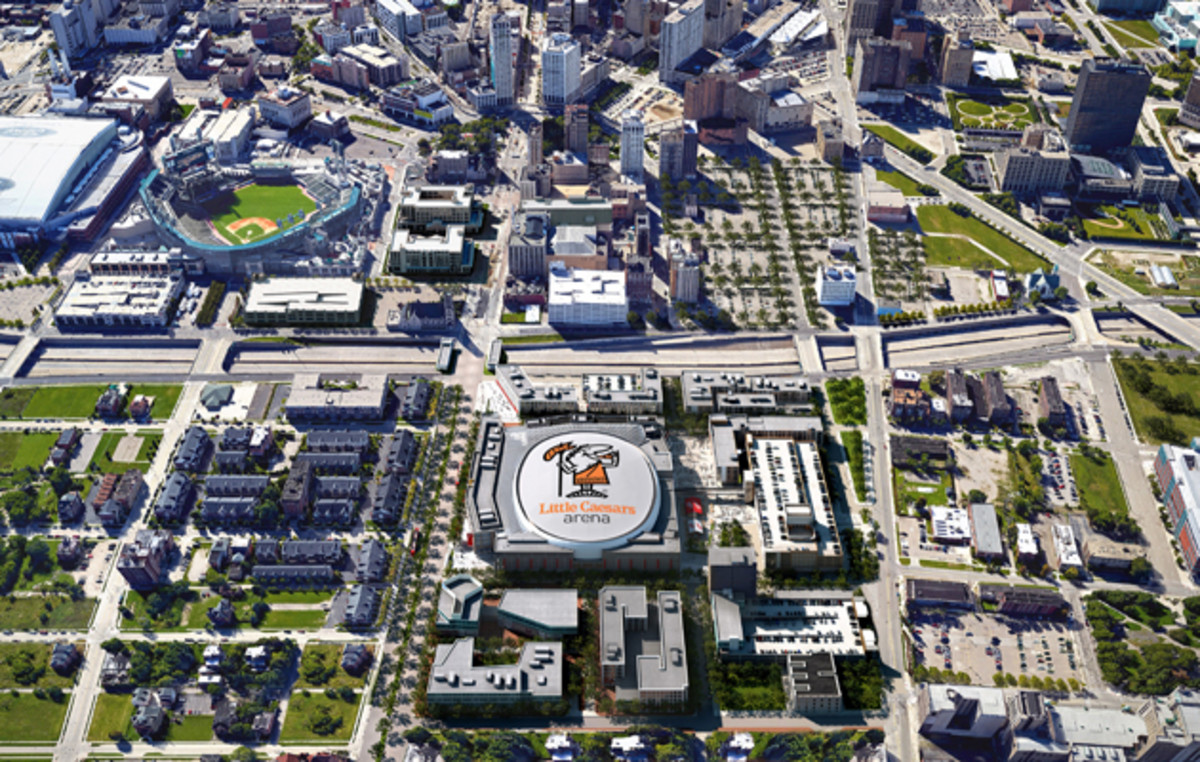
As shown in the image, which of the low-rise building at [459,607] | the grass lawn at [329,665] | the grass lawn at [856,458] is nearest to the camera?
the grass lawn at [329,665]

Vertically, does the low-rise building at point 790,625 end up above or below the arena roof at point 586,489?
below

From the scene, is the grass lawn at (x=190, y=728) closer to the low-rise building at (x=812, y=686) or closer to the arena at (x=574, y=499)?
the arena at (x=574, y=499)

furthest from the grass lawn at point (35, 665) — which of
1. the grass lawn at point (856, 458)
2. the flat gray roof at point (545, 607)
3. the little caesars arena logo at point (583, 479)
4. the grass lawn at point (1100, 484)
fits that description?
the grass lawn at point (1100, 484)

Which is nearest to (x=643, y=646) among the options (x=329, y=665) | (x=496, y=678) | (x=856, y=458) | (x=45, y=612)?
(x=496, y=678)

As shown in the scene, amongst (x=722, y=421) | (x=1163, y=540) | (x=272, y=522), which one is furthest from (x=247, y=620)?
(x=1163, y=540)

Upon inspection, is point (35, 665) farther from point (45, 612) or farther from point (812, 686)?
point (812, 686)

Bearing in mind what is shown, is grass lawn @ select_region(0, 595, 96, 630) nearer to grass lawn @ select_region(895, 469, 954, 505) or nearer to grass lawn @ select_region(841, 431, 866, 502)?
grass lawn @ select_region(841, 431, 866, 502)

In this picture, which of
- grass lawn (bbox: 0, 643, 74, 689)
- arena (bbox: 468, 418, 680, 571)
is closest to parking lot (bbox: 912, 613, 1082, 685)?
arena (bbox: 468, 418, 680, 571)
